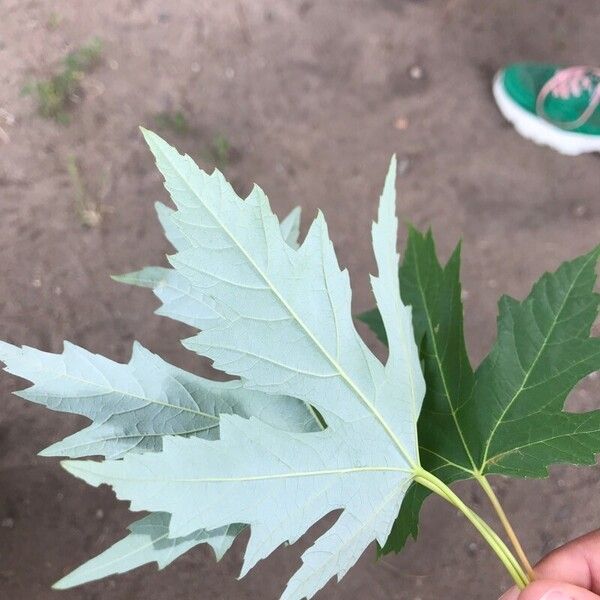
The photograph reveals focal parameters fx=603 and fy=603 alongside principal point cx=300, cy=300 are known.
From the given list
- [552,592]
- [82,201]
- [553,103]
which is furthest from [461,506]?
[553,103]

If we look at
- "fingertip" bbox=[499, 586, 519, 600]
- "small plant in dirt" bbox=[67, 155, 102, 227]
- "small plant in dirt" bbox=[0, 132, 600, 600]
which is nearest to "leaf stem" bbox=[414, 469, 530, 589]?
"small plant in dirt" bbox=[0, 132, 600, 600]

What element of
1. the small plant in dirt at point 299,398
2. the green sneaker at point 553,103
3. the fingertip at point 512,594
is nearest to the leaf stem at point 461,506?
the small plant in dirt at point 299,398

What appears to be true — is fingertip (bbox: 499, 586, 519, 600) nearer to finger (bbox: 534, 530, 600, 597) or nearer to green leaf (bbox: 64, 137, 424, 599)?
finger (bbox: 534, 530, 600, 597)

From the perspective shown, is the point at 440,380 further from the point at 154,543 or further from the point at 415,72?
the point at 415,72

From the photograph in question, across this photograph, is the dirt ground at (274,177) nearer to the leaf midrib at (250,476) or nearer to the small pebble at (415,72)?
the small pebble at (415,72)

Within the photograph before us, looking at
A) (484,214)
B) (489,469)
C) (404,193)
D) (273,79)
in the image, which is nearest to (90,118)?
(273,79)

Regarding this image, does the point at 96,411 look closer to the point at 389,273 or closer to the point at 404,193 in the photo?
the point at 389,273
